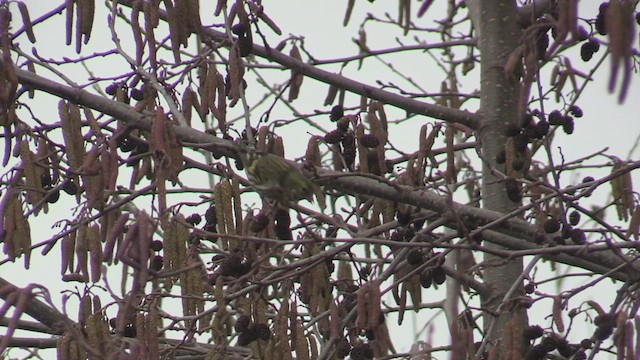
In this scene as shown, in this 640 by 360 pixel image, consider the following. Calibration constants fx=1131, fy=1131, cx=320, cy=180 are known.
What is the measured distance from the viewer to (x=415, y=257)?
407cm

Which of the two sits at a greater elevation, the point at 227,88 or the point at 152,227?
the point at 227,88

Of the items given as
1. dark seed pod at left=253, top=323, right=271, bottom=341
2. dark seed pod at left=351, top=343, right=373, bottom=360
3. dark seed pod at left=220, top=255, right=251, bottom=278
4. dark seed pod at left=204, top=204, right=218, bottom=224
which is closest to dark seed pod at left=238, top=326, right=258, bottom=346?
dark seed pod at left=253, top=323, right=271, bottom=341

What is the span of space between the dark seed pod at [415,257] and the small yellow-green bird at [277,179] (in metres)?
0.86

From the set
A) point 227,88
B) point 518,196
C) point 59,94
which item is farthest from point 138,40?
point 518,196

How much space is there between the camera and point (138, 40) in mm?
3738

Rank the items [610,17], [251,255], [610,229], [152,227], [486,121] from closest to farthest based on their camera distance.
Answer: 1. [610,17]
2. [152,227]
3. [251,255]
4. [610,229]
5. [486,121]

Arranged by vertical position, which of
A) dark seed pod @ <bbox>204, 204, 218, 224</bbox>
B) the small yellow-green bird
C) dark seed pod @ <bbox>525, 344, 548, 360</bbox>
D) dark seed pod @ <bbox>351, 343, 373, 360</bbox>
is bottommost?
dark seed pod @ <bbox>525, 344, 548, 360</bbox>

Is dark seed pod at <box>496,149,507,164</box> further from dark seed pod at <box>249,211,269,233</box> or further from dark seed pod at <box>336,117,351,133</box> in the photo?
dark seed pod at <box>249,211,269,233</box>

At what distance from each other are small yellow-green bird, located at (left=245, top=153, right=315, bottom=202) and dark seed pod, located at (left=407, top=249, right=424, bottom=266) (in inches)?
34.0

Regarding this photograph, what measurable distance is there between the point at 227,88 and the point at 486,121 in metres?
1.28

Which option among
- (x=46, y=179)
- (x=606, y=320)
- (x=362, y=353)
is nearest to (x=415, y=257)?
(x=362, y=353)

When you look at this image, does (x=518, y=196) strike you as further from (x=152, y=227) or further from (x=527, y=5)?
(x=152, y=227)

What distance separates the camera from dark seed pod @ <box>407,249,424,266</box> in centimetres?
407

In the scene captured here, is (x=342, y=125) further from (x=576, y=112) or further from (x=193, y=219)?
(x=576, y=112)
